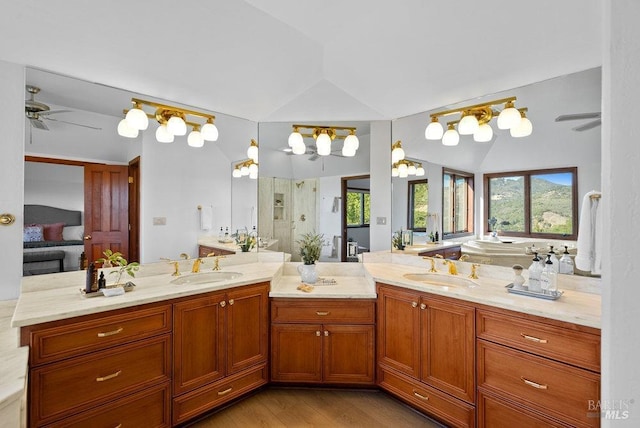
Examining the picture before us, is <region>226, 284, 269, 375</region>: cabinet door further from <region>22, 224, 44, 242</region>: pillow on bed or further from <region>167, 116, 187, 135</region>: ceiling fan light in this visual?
<region>167, 116, 187, 135</region>: ceiling fan light

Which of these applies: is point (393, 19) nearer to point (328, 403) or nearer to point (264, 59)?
point (264, 59)

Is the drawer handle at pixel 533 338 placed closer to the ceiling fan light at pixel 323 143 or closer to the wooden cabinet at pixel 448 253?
the wooden cabinet at pixel 448 253

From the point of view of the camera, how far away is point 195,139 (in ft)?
8.66

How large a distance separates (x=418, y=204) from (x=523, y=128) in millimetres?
1001

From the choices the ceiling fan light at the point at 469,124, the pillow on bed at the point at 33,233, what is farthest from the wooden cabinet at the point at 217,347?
the ceiling fan light at the point at 469,124

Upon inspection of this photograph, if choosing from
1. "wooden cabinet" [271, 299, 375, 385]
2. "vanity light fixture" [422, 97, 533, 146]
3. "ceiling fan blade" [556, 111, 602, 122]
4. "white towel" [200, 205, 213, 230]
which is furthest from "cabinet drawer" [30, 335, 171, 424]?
"ceiling fan blade" [556, 111, 602, 122]

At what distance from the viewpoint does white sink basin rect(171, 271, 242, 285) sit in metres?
2.38

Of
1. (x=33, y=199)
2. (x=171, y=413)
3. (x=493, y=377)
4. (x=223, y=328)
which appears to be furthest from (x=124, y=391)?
(x=493, y=377)

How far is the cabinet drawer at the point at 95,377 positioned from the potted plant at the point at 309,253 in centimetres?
115

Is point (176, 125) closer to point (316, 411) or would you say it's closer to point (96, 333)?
point (96, 333)

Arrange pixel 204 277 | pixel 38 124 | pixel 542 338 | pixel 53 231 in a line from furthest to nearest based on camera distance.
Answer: pixel 204 277 < pixel 53 231 < pixel 38 124 < pixel 542 338

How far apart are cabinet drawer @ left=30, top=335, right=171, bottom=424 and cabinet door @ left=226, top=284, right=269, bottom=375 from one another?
1.44ft

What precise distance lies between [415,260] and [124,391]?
2.35 metres

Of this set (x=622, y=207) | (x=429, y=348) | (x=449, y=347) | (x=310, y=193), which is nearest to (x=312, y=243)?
(x=310, y=193)
